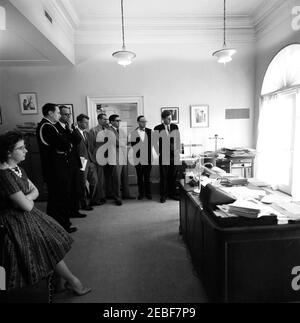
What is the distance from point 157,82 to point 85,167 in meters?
2.38

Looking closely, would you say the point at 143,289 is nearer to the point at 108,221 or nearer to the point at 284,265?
the point at 284,265

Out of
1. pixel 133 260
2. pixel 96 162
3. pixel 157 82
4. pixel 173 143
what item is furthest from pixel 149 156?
pixel 133 260

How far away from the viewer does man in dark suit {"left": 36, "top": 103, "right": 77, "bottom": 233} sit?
115 inches

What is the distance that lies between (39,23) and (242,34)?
397cm

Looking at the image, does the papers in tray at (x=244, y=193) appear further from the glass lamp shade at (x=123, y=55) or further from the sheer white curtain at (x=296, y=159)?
the glass lamp shade at (x=123, y=55)

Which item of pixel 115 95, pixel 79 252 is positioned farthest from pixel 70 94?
pixel 79 252

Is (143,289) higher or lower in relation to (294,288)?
lower

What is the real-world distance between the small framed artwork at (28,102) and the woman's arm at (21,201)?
382 cm

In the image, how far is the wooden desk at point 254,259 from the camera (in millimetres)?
1638

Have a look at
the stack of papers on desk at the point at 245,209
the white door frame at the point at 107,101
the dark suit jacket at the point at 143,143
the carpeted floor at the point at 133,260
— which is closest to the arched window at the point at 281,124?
the carpeted floor at the point at 133,260

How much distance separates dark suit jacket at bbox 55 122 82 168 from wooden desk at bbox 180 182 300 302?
85.4 inches

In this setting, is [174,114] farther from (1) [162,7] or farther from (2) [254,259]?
(2) [254,259]

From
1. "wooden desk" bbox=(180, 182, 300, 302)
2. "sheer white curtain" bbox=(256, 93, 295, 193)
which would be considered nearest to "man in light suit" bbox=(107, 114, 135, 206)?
"sheer white curtain" bbox=(256, 93, 295, 193)

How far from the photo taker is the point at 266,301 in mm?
1705
